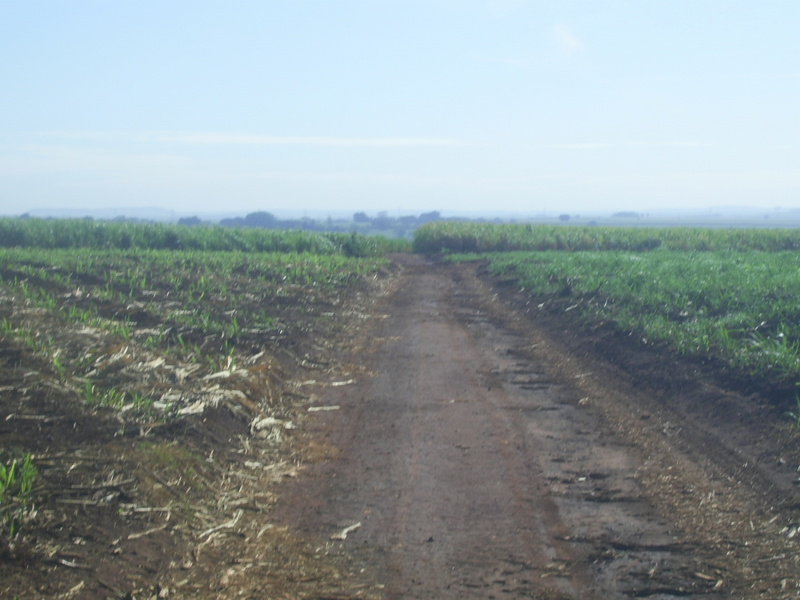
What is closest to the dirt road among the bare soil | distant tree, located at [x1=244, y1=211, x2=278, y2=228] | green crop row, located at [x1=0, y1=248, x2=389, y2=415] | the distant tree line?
the bare soil

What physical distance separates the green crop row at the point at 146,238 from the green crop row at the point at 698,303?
48.6 ft

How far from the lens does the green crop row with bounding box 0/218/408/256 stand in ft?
91.7

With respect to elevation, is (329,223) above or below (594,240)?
above

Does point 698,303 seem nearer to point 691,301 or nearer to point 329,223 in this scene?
point 691,301

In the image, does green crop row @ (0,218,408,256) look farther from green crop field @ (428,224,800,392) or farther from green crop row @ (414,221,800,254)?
green crop field @ (428,224,800,392)

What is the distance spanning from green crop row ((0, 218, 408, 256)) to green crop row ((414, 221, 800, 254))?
8486 mm

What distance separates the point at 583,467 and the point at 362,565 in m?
2.60

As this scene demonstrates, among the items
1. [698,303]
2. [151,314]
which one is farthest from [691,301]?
[151,314]

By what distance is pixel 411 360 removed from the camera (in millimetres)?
11047

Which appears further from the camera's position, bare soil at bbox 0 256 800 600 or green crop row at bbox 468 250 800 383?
green crop row at bbox 468 250 800 383

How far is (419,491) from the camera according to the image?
5.90 meters

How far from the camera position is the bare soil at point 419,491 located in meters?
4.52

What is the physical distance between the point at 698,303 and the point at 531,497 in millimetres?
8332

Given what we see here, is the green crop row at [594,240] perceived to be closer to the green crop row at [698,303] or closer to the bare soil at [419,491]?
the green crop row at [698,303]
